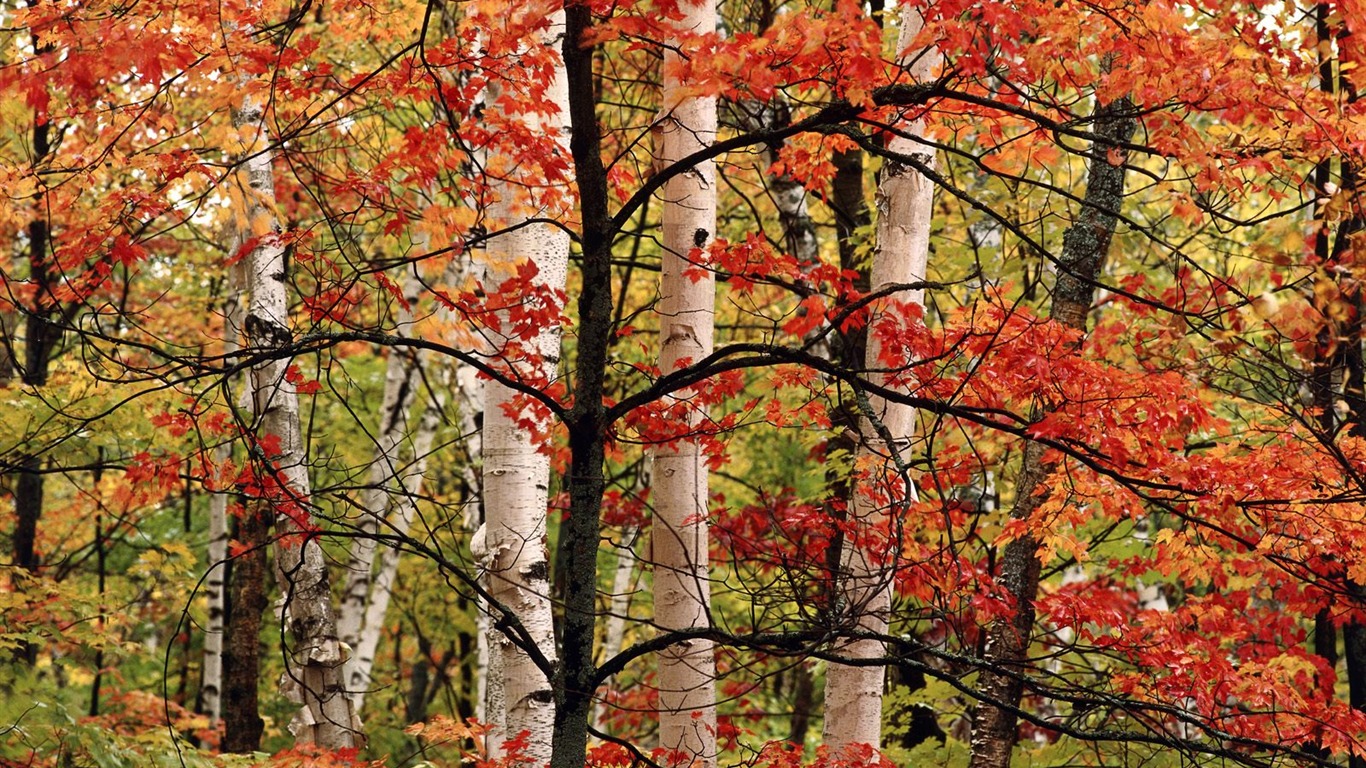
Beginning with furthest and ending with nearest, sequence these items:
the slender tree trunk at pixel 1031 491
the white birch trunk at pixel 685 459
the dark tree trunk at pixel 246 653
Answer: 1. the dark tree trunk at pixel 246 653
2. the slender tree trunk at pixel 1031 491
3. the white birch trunk at pixel 685 459

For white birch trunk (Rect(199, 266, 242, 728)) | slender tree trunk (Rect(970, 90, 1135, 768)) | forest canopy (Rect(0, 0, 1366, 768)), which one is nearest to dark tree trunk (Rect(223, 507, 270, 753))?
forest canopy (Rect(0, 0, 1366, 768))

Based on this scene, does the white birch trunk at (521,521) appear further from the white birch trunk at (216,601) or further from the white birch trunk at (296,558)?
the white birch trunk at (216,601)

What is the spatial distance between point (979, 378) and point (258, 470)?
115 inches

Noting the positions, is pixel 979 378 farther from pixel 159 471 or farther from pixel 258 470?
pixel 159 471

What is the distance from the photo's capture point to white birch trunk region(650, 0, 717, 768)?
4.80 meters

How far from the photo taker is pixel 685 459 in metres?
4.87

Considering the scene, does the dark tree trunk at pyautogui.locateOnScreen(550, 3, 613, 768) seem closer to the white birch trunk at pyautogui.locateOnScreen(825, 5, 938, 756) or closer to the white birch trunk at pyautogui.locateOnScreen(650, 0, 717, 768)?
the white birch trunk at pyautogui.locateOnScreen(650, 0, 717, 768)

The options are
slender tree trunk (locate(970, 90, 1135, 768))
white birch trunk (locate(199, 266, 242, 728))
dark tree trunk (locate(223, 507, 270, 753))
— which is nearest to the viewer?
slender tree trunk (locate(970, 90, 1135, 768))

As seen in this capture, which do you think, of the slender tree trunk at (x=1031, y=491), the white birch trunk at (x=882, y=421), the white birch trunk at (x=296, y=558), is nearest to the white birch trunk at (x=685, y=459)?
the white birch trunk at (x=882, y=421)

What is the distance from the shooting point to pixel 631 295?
47.2ft

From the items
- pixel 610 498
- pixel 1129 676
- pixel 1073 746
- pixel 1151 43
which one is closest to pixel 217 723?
pixel 610 498

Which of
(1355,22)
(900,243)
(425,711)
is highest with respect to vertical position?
(1355,22)

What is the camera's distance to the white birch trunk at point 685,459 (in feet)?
15.7

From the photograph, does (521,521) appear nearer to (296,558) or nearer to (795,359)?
(795,359)
